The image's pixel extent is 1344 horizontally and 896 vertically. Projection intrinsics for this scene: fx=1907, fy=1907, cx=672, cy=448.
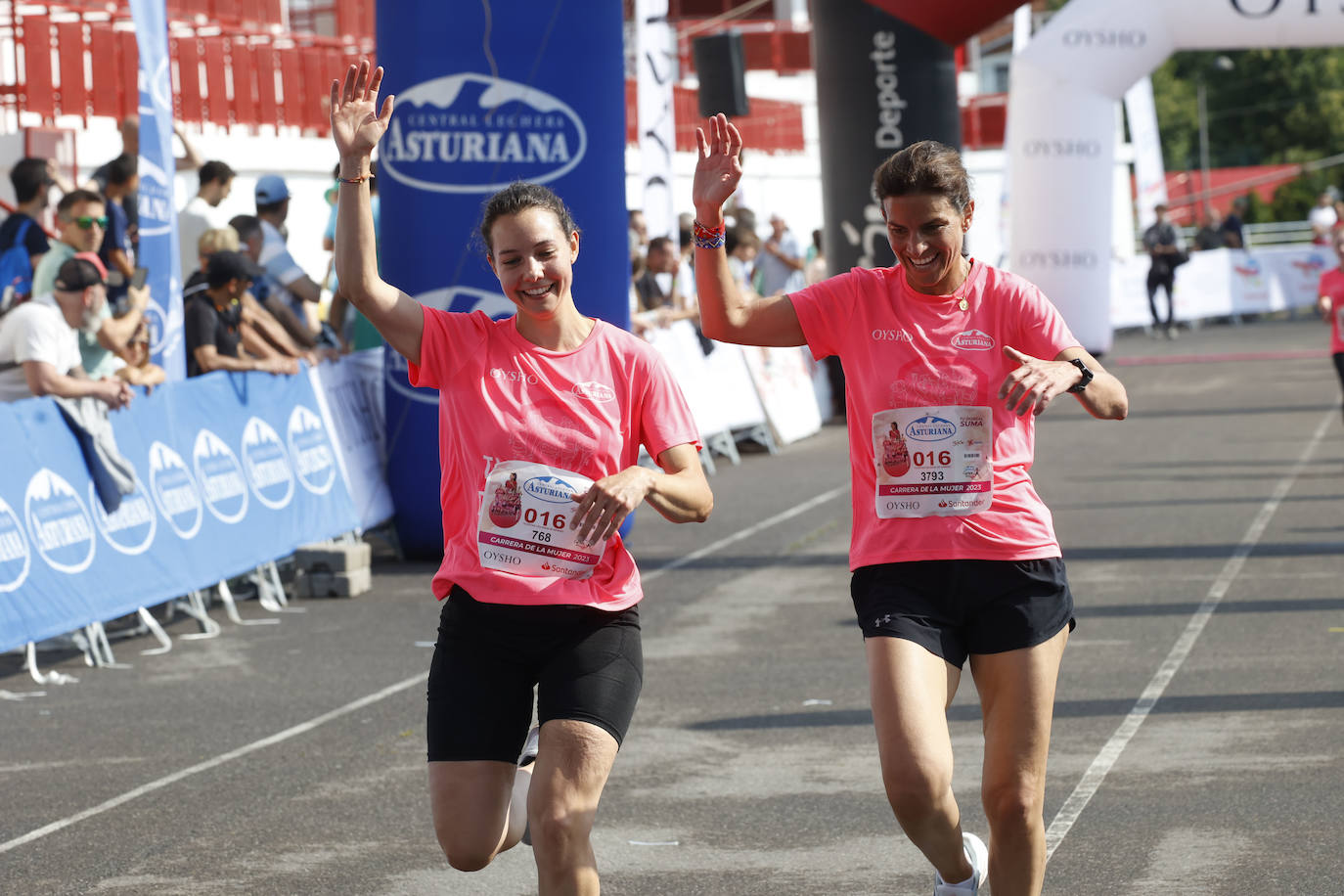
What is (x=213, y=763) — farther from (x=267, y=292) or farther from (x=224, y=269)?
(x=267, y=292)

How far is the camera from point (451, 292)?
11.7 m

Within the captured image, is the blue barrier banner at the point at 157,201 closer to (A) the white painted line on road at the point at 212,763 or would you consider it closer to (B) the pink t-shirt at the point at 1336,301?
(A) the white painted line on road at the point at 212,763

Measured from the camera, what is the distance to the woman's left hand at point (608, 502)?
4.07m

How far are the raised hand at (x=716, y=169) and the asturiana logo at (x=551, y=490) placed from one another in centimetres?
80

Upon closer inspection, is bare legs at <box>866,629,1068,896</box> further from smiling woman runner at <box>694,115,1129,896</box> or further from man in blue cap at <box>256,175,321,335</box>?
man in blue cap at <box>256,175,321,335</box>

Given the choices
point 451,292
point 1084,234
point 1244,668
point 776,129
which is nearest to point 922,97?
point 1084,234

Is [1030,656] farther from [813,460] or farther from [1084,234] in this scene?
[1084,234]

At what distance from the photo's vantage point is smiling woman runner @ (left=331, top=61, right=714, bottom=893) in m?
4.31

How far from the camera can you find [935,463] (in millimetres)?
4504

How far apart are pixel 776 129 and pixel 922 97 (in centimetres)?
1931

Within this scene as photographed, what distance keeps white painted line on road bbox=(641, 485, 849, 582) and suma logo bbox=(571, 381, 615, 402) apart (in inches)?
271

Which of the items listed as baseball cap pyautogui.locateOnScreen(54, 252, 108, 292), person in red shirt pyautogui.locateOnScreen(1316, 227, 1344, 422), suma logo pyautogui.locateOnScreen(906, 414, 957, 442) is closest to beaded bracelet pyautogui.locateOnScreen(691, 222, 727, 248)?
suma logo pyautogui.locateOnScreen(906, 414, 957, 442)

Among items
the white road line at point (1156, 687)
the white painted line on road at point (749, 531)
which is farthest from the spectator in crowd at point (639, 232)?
the white road line at point (1156, 687)

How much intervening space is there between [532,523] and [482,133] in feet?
25.1
